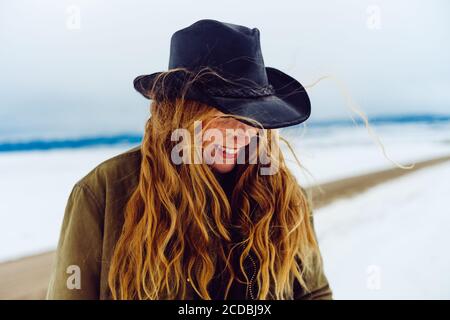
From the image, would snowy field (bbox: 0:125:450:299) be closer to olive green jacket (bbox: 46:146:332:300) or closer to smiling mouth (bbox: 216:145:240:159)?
smiling mouth (bbox: 216:145:240:159)

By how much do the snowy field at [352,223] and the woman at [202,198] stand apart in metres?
0.17

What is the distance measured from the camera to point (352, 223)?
3072mm

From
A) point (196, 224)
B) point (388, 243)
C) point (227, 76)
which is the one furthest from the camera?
point (388, 243)

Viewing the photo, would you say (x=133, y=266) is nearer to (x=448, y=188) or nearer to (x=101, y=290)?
(x=101, y=290)

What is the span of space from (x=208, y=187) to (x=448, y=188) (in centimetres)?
421

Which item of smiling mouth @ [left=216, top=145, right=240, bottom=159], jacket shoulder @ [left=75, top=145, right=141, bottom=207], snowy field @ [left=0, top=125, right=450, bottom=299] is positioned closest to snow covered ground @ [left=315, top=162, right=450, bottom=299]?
snowy field @ [left=0, top=125, right=450, bottom=299]

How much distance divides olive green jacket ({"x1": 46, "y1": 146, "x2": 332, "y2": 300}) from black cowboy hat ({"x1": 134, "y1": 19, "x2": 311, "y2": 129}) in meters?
0.22

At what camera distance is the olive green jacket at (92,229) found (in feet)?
2.97

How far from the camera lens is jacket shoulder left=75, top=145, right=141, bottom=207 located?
924 millimetres

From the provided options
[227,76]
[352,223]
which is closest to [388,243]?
[352,223]

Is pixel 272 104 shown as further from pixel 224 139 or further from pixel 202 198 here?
pixel 202 198

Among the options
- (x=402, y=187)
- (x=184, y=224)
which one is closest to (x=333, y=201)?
(x=402, y=187)

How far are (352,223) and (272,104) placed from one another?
2.43 m
